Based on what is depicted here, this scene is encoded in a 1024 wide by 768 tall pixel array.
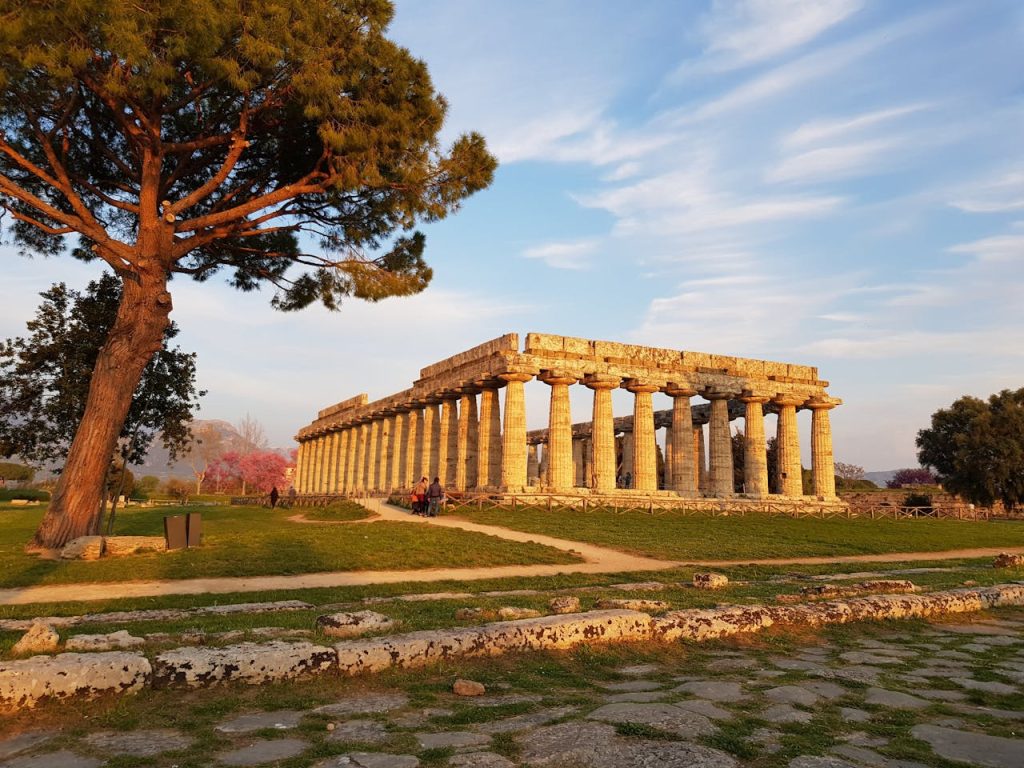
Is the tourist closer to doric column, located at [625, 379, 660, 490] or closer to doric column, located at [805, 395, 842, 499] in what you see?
doric column, located at [625, 379, 660, 490]

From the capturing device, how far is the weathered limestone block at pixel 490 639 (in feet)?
19.5

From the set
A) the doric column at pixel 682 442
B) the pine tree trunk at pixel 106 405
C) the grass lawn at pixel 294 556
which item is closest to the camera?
the grass lawn at pixel 294 556

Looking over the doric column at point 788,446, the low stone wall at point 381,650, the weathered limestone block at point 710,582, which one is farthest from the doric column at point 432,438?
the low stone wall at point 381,650

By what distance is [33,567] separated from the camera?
13.3 m

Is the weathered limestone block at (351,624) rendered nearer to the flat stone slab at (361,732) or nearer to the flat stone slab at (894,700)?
the flat stone slab at (361,732)

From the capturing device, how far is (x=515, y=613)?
838 centimetres

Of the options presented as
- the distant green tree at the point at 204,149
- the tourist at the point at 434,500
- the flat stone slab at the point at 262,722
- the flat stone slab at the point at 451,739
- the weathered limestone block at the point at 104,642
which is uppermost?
the distant green tree at the point at 204,149

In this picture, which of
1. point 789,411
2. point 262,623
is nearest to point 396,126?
point 262,623

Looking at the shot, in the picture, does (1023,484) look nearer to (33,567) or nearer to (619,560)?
(619,560)

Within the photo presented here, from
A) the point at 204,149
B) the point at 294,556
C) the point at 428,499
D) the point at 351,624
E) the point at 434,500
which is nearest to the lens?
the point at 351,624

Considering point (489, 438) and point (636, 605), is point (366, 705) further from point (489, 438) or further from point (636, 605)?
point (489, 438)

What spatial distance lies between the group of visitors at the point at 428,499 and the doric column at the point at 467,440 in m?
8.25

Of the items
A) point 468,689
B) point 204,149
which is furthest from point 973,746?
point 204,149

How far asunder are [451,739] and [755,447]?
38.4 meters
